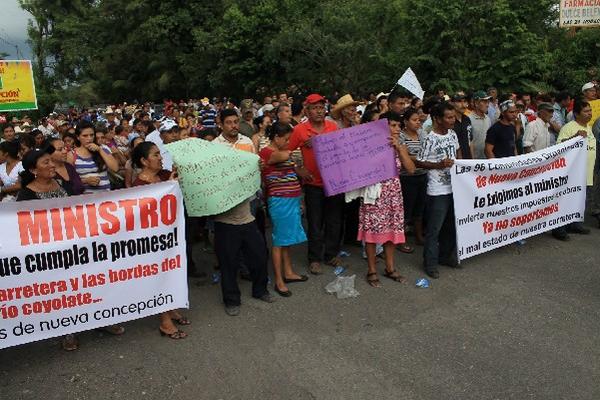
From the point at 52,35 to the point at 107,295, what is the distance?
52.8m

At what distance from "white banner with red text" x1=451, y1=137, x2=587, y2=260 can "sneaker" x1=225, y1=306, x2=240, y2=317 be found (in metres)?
2.39

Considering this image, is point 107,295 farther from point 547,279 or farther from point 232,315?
point 547,279

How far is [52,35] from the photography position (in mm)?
49938

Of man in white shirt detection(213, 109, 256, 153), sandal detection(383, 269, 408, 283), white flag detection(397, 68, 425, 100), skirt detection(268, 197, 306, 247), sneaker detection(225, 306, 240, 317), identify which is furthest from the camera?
white flag detection(397, 68, 425, 100)

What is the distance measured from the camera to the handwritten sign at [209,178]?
15.4 ft

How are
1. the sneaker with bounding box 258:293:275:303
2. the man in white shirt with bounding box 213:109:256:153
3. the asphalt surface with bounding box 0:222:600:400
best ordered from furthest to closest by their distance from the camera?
the man in white shirt with bounding box 213:109:256:153 < the sneaker with bounding box 258:293:275:303 < the asphalt surface with bounding box 0:222:600:400

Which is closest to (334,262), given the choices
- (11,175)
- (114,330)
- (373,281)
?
(373,281)

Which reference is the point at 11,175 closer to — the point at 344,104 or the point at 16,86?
the point at 344,104

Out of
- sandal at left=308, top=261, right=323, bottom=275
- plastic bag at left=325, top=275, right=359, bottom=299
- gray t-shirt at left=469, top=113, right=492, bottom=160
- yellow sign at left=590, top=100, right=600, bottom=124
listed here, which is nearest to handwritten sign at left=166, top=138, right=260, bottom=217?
plastic bag at left=325, top=275, right=359, bottom=299

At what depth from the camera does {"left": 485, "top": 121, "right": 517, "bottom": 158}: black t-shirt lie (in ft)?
21.7

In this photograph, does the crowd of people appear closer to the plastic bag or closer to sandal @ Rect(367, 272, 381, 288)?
sandal @ Rect(367, 272, 381, 288)

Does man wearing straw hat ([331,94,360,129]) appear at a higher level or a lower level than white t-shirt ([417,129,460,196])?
higher

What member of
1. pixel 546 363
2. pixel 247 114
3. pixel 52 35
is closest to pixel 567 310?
pixel 546 363

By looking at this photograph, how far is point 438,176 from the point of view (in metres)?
5.58
